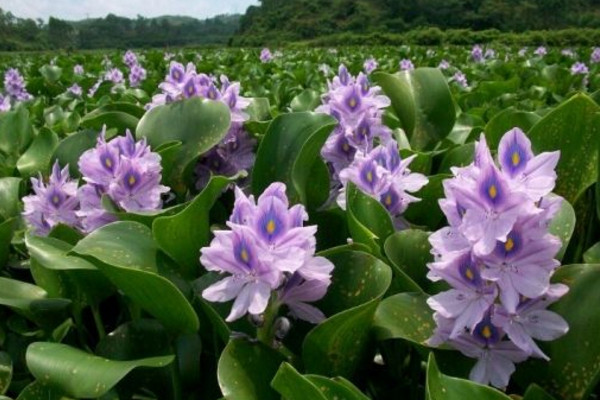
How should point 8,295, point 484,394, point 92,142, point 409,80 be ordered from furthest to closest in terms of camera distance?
point 409,80 < point 92,142 < point 8,295 < point 484,394

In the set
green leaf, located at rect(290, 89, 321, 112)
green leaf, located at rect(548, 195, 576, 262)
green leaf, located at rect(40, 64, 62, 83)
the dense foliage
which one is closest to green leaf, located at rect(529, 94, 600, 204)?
the dense foliage

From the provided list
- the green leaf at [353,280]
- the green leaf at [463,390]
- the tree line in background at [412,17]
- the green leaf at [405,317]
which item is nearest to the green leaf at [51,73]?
the green leaf at [353,280]

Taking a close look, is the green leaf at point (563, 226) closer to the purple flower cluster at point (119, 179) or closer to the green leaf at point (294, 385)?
the green leaf at point (294, 385)

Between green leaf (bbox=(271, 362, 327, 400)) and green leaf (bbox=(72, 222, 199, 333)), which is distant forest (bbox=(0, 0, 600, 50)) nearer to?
green leaf (bbox=(72, 222, 199, 333))

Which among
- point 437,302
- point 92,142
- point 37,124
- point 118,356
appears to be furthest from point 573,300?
point 37,124

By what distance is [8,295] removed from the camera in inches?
59.0

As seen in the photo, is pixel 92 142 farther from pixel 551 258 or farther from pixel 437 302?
pixel 551 258

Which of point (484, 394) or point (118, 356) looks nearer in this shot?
point (484, 394)

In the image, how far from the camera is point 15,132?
261 cm

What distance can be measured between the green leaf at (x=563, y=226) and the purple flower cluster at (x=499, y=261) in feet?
0.59

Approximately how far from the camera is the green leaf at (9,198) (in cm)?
196

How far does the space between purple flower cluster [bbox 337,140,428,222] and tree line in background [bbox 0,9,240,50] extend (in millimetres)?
64546

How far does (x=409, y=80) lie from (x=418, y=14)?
55.0 metres

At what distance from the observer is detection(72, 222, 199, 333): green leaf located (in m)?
1.15
